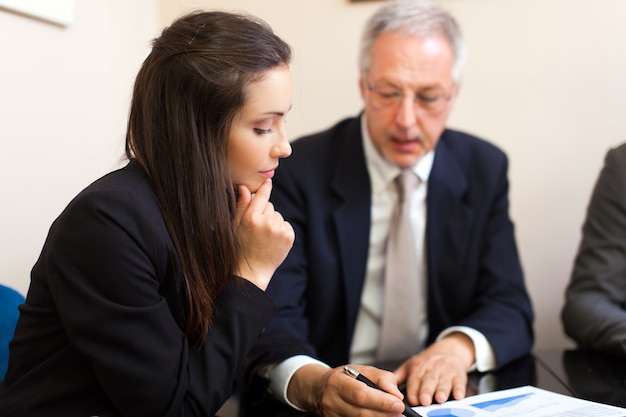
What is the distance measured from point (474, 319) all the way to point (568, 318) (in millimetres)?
218

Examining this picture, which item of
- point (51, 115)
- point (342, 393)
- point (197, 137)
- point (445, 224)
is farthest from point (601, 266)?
point (51, 115)

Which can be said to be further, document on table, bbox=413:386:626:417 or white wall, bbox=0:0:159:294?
white wall, bbox=0:0:159:294

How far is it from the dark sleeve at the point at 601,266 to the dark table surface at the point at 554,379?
3.5 inches

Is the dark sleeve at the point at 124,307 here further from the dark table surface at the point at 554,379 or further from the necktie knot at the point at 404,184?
the necktie knot at the point at 404,184

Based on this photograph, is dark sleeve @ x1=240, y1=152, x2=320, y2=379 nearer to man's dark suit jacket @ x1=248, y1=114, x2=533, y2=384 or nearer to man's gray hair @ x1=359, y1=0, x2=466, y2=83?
man's dark suit jacket @ x1=248, y1=114, x2=533, y2=384

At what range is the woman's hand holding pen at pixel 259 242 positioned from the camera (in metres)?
0.98

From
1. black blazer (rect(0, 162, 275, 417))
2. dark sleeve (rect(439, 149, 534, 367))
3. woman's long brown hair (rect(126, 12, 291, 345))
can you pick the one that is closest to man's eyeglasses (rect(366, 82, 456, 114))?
dark sleeve (rect(439, 149, 534, 367))

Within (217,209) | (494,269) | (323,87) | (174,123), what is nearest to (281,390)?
(217,209)

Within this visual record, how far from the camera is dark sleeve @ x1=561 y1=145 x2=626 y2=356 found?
1431mm

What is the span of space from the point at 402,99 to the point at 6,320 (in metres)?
0.98

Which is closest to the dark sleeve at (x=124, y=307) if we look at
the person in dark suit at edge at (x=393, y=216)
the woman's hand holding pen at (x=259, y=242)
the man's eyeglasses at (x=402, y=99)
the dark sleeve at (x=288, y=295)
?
the woman's hand holding pen at (x=259, y=242)

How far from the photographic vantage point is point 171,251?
2.96ft

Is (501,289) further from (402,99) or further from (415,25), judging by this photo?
(415,25)

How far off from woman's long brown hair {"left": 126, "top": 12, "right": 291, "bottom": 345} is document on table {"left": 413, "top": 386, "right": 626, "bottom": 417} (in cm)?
41
